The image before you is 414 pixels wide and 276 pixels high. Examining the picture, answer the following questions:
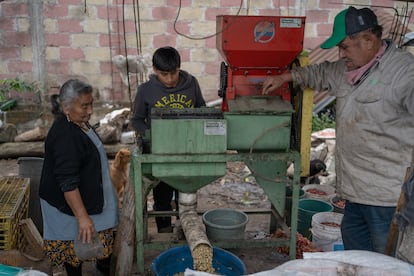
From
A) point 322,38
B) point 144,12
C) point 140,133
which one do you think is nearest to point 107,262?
point 140,133

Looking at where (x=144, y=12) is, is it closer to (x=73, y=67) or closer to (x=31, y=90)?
(x=73, y=67)

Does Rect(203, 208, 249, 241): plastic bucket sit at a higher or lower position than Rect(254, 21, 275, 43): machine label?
lower

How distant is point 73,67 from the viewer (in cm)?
705

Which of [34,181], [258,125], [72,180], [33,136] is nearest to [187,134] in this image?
[258,125]

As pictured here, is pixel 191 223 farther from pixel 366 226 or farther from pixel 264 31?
pixel 264 31

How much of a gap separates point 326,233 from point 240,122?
57.4 inches

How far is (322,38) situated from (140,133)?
506cm

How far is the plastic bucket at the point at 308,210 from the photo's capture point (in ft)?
13.3

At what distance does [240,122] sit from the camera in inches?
107

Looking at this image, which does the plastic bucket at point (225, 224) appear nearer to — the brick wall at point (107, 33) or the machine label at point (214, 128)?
the machine label at point (214, 128)

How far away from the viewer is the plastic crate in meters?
3.06

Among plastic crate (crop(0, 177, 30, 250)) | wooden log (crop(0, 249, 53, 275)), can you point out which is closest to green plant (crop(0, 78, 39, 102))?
plastic crate (crop(0, 177, 30, 250))

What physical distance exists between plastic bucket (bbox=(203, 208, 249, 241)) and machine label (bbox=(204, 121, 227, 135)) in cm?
89

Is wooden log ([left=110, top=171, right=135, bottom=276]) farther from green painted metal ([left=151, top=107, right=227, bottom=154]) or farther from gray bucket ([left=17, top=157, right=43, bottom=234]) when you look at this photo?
gray bucket ([left=17, top=157, right=43, bottom=234])
